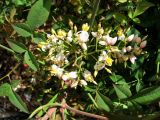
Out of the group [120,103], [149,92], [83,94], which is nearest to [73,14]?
[83,94]

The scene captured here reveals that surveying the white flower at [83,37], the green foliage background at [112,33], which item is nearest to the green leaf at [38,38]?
the green foliage background at [112,33]

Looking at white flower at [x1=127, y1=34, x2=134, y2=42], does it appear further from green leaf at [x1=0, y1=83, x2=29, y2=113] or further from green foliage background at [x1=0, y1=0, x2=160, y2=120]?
green leaf at [x1=0, y1=83, x2=29, y2=113]

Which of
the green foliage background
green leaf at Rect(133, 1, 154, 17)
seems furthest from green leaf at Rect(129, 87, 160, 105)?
green leaf at Rect(133, 1, 154, 17)

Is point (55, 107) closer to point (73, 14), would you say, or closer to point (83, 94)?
point (83, 94)

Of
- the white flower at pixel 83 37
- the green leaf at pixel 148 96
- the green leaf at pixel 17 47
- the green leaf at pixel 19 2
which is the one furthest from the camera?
the green leaf at pixel 19 2

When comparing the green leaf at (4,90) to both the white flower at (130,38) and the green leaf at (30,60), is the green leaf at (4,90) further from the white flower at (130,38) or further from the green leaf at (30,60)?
the white flower at (130,38)

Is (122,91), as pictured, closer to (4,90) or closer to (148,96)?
(148,96)
